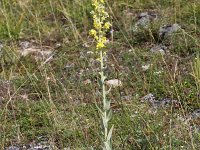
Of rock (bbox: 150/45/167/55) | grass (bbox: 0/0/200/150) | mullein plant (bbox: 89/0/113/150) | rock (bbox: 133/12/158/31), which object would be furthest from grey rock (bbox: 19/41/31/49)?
mullein plant (bbox: 89/0/113/150)

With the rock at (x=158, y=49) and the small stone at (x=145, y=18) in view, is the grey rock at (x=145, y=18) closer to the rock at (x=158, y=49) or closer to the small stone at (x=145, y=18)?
the small stone at (x=145, y=18)

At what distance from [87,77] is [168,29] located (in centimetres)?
136

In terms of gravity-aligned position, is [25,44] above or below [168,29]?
below

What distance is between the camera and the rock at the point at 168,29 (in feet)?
19.5

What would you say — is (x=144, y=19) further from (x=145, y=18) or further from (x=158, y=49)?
(x=158, y=49)

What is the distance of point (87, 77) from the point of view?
532 centimetres

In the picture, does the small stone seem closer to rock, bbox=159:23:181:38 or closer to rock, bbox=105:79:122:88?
rock, bbox=159:23:181:38

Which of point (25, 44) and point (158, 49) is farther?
point (25, 44)

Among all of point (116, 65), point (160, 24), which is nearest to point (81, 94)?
point (116, 65)

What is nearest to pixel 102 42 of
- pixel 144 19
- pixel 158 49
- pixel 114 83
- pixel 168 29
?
pixel 114 83

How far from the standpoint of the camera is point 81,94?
484 centimetres

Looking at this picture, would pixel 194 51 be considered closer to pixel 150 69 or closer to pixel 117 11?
pixel 150 69

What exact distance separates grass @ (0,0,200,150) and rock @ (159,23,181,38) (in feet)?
0.27

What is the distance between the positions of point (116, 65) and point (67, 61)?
678mm
